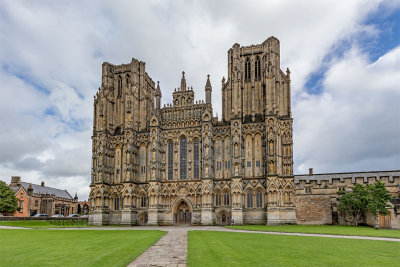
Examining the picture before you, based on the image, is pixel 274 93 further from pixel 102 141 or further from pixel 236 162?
pixel 102 141

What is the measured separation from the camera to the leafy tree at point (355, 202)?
45.2m

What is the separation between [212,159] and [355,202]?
899 inches

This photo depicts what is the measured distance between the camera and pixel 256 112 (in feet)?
192

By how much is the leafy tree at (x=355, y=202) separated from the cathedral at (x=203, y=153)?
298 inches

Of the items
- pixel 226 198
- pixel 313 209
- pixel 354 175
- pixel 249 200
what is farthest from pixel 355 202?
pixel 226 198

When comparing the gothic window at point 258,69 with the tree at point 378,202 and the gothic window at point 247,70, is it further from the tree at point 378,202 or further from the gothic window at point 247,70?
the tree at point 378,202

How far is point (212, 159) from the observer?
57250 mm

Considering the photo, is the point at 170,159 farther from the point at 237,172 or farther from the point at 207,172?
the point at 237,172

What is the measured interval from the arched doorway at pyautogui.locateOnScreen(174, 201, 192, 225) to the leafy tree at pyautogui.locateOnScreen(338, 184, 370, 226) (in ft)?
80.0

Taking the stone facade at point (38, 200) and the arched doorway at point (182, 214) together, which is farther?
the stone facade at point (38, 200)

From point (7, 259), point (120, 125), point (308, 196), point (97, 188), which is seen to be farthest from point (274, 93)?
point (7, 259)

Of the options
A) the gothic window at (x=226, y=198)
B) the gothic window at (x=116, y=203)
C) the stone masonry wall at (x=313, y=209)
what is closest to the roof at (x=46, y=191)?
the gothic window at (x=116, y=203)

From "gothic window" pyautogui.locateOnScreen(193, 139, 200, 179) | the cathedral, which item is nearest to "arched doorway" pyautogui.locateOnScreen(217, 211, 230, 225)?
the cathedral

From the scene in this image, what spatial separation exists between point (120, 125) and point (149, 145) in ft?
27.2
